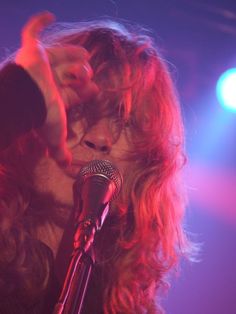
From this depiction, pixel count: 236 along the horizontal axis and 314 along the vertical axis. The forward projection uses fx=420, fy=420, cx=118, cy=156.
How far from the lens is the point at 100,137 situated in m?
1.45

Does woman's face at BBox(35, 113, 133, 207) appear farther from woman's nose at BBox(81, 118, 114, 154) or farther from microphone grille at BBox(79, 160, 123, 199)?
microphone grille at BBox(79, 160, 123, 199)

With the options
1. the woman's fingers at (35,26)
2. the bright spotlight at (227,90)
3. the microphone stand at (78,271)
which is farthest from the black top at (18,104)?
the bright spotlight at (227,90)

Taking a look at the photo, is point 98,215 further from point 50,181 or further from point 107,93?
point 107,93

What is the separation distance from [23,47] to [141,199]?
0.94 metres

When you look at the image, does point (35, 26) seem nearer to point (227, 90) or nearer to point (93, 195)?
point (93, 195)

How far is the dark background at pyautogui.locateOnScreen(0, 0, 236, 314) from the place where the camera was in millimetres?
2490

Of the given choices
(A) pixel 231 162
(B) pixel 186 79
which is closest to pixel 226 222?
(A) pixel 231 162

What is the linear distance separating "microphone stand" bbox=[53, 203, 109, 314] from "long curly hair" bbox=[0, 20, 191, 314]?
2.44 feet

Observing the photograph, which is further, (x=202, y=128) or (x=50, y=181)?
(x=202, y=128)

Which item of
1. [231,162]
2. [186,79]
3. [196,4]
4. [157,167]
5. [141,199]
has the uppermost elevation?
[196,4]

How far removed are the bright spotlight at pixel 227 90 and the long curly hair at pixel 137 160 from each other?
1.22 m

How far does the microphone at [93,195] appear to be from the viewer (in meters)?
0.82

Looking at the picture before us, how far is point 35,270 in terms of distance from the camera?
4.55ft

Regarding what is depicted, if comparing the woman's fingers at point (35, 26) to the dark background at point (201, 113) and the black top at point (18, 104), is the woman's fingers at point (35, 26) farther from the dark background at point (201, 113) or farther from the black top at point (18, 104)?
the dark background at point (201, 113)
